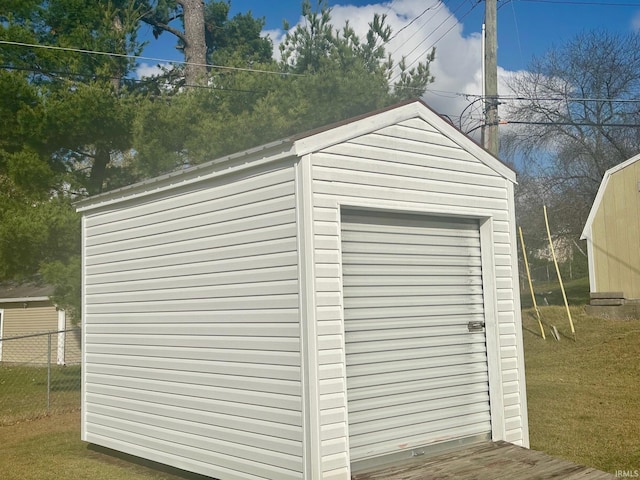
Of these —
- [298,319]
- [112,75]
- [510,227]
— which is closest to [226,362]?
[298,319]

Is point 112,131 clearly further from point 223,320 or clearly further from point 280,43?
point 223,320

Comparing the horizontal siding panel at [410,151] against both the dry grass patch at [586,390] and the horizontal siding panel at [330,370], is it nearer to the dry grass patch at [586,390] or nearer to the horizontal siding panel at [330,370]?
the horizontal siding panel at [330,370]

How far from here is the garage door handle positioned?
21.3ft

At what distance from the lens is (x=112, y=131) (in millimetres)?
12797

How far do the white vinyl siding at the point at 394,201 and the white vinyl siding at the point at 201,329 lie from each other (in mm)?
229

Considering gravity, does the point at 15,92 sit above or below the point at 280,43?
below

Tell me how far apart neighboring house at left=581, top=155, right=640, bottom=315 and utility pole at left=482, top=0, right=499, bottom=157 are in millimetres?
4734

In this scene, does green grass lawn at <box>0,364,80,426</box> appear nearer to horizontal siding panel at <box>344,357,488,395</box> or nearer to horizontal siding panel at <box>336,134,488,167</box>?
horizontal siding panel at <box>344,357,488,395</box>

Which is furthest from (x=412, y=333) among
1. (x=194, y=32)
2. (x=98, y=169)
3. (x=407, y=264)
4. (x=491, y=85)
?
→ (x=194, y=32)

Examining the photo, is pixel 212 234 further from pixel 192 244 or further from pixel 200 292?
pixel 200 292

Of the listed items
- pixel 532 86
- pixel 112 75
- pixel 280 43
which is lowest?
pixel 112 75

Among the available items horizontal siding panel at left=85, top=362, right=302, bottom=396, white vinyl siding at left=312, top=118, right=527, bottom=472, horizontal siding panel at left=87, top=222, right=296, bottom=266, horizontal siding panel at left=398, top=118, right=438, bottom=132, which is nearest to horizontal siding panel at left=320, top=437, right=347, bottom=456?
white vinyl siding at left=312, top=118, right=527, bottom=472

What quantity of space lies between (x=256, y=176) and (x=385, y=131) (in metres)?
1.16

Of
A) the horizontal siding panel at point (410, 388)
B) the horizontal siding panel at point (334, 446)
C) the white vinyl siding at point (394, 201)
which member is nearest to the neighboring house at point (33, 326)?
the horizontal siding panel at point (410, 388)
